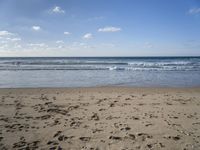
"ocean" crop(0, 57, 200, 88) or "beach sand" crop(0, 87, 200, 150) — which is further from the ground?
"ocean" crop(0, 57, 200, 88)

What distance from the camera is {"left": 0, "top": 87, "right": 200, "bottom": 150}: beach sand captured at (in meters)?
3.76

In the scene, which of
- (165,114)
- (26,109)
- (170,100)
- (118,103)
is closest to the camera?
(165,114)

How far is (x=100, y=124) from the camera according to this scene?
4.79m

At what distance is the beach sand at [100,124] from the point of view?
3.76 m

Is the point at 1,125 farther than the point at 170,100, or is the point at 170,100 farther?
the point at 170,100

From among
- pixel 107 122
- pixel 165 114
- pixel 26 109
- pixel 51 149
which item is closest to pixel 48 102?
pixel 26 109

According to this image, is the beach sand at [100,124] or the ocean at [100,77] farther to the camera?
the ocean at [100,77]

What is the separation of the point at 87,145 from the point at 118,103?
3.37 metres

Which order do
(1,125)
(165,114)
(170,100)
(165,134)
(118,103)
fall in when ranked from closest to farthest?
(165,134), (1,125), (165,114), (118,103), (170,100)

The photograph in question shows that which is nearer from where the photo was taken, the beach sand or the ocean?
the beach sand

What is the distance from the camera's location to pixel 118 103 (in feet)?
22.7

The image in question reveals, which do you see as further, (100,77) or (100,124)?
(100,77)

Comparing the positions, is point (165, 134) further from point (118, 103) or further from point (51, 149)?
point (118, 103)

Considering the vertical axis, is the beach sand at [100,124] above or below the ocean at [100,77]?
below
